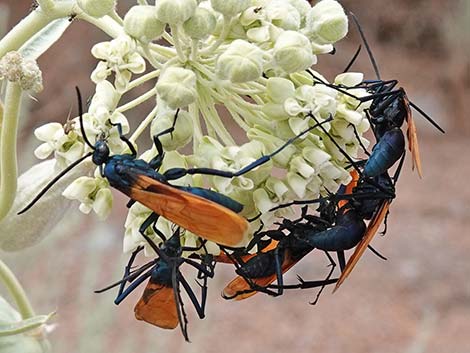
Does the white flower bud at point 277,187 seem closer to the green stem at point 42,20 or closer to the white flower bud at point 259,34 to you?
the white flower bud at point 259,34

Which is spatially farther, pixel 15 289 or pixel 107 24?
pixel 15 289

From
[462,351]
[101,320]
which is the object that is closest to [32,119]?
[462,351]

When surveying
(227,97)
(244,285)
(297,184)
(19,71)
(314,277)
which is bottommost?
(314,277)

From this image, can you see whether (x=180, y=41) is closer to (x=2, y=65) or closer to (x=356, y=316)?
(x=2, y=65)

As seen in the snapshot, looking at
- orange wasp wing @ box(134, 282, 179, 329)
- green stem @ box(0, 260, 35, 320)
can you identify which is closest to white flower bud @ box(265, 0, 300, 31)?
orange wasp wing @ box(134, 282, 179, 329)

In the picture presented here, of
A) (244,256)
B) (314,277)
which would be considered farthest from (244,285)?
(314,277)

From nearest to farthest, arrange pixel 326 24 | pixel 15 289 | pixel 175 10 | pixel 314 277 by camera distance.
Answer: pixel 175 10
pixel 326 24
pixel 15 289
pixel 314 277

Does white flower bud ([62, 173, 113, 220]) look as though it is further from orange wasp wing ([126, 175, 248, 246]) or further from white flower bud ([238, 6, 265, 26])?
white flower bud ([238, 6, 265, 26])

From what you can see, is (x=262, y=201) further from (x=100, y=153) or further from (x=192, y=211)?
(x=100, y=153)
